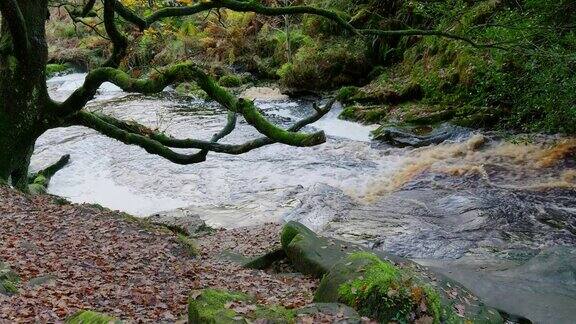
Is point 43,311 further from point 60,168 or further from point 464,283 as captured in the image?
point 60,168

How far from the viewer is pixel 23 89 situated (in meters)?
7.91

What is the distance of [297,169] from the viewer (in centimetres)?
1423

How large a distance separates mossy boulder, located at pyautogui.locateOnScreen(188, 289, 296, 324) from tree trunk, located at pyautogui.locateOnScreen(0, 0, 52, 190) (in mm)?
4900

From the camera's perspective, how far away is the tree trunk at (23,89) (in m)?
7.74

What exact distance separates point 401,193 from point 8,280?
27.4 ft

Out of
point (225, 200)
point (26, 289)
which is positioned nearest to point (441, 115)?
point (225, 200)

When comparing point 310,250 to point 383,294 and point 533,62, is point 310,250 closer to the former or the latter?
point 383,294

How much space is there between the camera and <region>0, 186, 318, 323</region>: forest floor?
515 cm

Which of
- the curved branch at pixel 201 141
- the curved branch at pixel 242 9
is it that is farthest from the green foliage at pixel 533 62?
the curved branch at pixel 201 141

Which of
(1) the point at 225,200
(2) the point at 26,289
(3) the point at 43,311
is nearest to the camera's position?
(3) the point at 43,311

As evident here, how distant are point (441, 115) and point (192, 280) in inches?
455

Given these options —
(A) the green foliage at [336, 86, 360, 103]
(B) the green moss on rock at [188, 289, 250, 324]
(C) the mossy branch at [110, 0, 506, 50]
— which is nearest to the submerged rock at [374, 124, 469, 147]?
(A) the green foliage at [336, 86, 360, 103]

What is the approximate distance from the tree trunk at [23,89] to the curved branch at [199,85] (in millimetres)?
432

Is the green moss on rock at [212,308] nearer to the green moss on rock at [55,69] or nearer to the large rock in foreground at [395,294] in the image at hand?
the large rock in foreground at [395,294]
